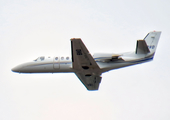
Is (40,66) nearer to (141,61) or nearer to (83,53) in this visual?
(83,53)

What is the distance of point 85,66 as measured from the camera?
27.3m

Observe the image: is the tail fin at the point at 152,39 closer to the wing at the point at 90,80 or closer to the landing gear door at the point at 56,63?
the wing at the point at 90,80

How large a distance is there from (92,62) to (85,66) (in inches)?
34.3

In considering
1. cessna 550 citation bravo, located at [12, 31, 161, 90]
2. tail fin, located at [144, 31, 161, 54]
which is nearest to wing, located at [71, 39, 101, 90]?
cessna 550 citation bravo, located at [12, 31, 161, 90]

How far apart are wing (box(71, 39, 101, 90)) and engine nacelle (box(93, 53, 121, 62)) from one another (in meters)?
1.02

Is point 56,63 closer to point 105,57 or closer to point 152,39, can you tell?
point 105,57

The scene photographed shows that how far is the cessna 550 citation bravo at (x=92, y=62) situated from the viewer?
2695 cm

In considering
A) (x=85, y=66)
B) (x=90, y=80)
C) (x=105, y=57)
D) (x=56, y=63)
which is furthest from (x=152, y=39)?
(x=56, y=63)

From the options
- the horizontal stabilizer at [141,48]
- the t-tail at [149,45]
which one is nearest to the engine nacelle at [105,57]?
the horizontal stabilizer at [141,48]

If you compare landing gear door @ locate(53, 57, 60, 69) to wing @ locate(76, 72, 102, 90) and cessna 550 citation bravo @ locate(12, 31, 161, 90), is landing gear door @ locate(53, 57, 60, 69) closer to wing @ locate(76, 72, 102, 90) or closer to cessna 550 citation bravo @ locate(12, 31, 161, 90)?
cessna 550 citation bravo @ locate(12, 31, 161, 90)

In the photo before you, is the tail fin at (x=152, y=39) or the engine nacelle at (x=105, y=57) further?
the tail fin at (x=152, y=39)

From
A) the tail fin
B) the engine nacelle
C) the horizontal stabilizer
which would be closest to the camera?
the engine nacelle

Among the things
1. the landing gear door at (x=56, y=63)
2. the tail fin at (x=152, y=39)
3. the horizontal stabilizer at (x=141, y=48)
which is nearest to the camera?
the horizontal stabilizer at (x=141, y=48)

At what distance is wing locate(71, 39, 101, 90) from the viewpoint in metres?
25.0
